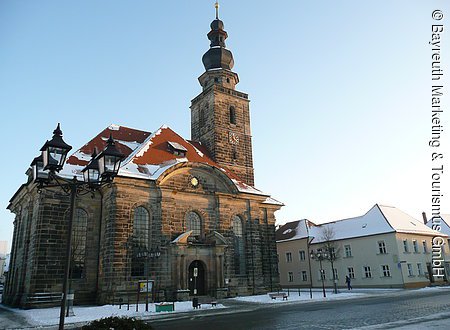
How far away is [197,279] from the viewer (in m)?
27.2

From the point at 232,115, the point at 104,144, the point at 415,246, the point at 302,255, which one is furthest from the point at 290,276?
the point at 104,144

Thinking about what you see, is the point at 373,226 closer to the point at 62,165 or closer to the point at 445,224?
the point at 445,224

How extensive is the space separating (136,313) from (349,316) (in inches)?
398

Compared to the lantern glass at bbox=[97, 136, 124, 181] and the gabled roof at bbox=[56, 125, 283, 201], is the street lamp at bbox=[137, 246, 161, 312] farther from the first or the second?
the lantern glass at bbox=[97, 136, 124, 181]

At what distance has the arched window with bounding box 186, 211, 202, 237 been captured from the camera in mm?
28198

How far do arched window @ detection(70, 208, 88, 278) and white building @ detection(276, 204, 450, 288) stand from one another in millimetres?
26676

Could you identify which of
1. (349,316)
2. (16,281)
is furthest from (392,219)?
(16,281)

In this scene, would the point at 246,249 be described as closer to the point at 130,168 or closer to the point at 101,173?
the point at 130,168

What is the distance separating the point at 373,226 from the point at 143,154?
25744mm

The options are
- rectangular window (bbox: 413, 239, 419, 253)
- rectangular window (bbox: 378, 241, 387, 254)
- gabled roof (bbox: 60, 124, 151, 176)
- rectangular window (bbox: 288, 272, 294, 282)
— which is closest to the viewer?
gabled roof (bbox: 60, 124, 151, 176)

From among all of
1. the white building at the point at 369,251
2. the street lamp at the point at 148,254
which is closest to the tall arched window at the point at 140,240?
the street lamp at the point at 148,254

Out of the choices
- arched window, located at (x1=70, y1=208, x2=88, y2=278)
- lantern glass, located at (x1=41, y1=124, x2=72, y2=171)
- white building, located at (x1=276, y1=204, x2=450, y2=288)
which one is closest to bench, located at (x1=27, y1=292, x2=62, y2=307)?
arched window, located at (x1=70, y1=208, x2=88, y2=278)

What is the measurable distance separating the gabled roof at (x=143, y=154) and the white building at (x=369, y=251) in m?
11.8

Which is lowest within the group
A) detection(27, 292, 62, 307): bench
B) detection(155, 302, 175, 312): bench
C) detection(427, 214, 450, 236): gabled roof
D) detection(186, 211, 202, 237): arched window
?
detection(155, 302, 175, 312): bench
